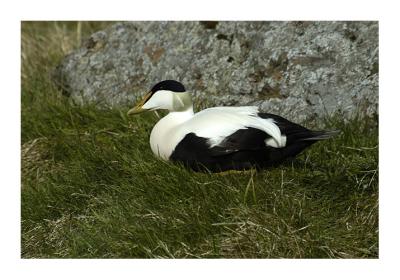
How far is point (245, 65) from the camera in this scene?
6.86m

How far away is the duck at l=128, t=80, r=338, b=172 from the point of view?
16.8 ft

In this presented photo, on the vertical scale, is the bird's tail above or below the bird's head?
below

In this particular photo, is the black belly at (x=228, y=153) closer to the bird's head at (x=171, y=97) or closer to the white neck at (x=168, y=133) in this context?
the white neck at (x=168, y=133)

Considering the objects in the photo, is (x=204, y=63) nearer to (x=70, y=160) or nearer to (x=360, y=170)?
(x=70, y=160)

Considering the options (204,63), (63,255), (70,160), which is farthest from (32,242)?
(204,63)

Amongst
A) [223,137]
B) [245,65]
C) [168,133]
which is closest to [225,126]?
[223,137]

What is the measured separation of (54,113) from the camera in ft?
23.6

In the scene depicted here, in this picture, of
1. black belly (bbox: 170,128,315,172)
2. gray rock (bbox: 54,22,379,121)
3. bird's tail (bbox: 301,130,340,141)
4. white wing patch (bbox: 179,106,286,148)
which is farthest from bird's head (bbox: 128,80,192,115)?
gray rock (bbox: 54,22,379,121)

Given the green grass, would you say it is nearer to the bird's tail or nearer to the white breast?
the white breast

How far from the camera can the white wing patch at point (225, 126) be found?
16.8 ft

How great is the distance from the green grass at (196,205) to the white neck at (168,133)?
0.11 metres

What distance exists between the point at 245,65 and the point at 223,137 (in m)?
1.86

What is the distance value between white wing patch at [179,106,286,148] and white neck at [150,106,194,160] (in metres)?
0.07

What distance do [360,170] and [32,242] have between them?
227 cm
